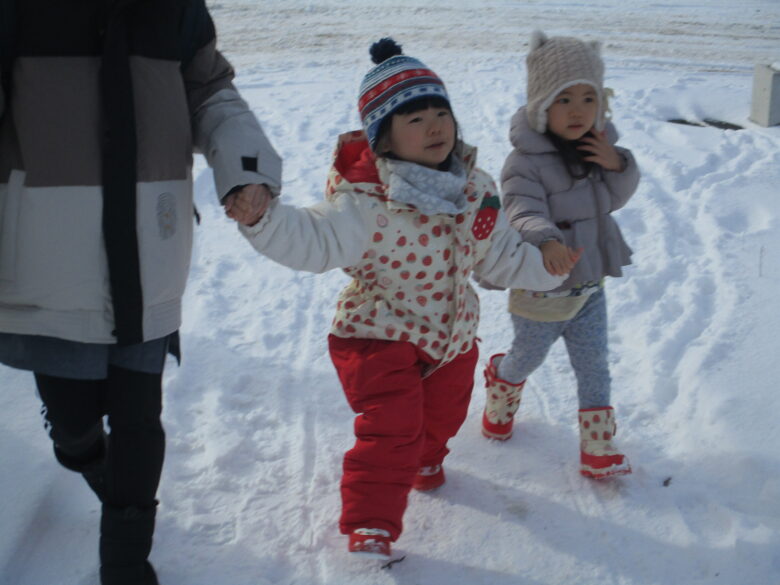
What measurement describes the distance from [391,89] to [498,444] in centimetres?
141

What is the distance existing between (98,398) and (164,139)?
2.41 ft

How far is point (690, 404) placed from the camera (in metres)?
3.20

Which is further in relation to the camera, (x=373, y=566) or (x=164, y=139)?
(x=373, y=566)

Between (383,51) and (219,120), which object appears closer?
(219,120)

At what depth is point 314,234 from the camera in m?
2.25

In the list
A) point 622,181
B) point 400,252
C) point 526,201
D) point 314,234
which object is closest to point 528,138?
point 526,201

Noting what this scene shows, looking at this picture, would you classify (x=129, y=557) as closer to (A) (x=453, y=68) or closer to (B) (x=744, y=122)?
(B) (x=744, y=122)

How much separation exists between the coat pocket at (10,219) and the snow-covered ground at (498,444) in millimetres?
985

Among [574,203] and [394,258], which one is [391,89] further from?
[574,203]

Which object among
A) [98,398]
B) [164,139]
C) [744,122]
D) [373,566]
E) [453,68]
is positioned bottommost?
[373,566]

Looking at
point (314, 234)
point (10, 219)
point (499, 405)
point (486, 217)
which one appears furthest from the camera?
point (499, 405)

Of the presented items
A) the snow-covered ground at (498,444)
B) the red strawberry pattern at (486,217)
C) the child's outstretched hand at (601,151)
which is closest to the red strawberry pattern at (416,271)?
the red strawberry pattern at (486,217)

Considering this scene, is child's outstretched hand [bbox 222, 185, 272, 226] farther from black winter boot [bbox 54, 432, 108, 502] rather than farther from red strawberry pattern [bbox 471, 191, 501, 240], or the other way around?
black winter boot [bbox 54, 432, 108, 502]

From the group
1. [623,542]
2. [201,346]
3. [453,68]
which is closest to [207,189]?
[201,346]
